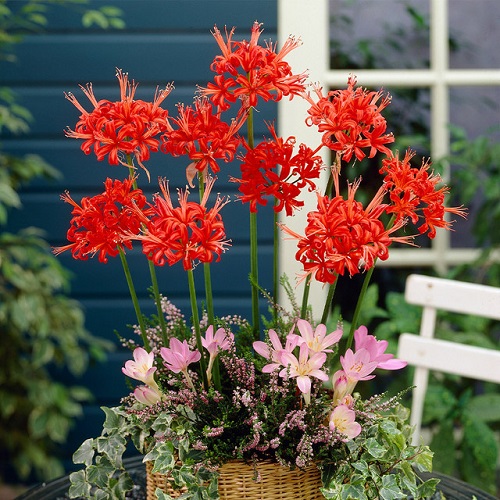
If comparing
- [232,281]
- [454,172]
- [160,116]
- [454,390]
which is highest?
[160,116]

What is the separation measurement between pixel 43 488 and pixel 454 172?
5.17ft

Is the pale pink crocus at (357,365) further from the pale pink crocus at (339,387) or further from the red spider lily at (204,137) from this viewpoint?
the red spider lily at (204,137)

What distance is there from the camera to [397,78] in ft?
7.93

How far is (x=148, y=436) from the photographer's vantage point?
0.91 m

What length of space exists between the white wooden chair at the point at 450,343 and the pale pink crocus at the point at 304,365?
2.60 ft

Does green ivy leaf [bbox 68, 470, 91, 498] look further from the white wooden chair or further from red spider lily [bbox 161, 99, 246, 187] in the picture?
the white wooden chair

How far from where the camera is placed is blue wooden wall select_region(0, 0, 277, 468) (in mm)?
2363

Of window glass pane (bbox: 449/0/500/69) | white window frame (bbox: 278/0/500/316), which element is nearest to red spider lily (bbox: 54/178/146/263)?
white window frame (bbox: 278/0/500/316)

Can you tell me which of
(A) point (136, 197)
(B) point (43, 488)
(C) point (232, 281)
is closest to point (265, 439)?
(A) point (136, 197)

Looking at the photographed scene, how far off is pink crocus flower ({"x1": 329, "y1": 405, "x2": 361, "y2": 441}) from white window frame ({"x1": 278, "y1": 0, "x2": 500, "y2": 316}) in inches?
58.4

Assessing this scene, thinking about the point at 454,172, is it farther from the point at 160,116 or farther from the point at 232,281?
the point at 160,116

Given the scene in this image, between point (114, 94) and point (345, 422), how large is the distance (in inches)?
69.4

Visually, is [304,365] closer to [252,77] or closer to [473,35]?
[252,77]

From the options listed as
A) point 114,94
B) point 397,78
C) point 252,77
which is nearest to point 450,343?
point 252,77
